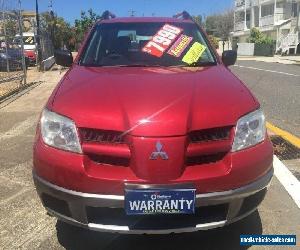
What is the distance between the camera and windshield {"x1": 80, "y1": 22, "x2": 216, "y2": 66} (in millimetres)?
4434

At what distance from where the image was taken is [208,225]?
288 cm

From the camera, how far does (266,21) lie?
185 feet

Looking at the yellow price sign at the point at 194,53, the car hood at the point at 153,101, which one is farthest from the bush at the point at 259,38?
the car hood at the point at 153,101

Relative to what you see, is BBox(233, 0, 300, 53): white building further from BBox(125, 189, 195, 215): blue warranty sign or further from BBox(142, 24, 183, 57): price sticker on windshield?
BBox(125, 189, 195, 215): blue warranty sign

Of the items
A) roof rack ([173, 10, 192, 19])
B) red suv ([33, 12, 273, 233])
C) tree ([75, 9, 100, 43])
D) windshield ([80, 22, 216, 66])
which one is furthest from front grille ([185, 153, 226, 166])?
tree ([75, 9, 100, 43])

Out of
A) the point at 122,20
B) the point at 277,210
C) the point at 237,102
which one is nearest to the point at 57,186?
the point at 237,102

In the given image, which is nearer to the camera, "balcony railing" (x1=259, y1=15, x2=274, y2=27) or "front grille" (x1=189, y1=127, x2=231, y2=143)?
"front grille" (x1=189, y1=127, x2=231, y2=143)

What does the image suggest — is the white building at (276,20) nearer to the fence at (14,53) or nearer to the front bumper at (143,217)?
the fence at (14,53)

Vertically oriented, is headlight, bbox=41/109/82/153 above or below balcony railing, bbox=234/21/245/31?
below

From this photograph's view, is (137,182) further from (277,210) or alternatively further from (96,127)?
(277,210)

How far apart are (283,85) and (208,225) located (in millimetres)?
11311

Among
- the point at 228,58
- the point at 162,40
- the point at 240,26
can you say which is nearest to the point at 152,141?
the point at 162,40

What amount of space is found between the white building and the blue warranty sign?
152ft

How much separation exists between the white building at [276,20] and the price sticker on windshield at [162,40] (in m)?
44.2
